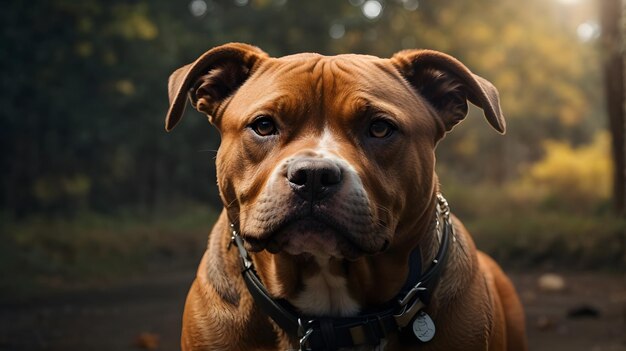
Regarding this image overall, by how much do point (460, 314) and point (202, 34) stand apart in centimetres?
1605

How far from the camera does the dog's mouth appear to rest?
3.24 m

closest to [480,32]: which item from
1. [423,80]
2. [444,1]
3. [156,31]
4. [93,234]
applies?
[444,1]

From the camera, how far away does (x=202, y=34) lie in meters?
19.0

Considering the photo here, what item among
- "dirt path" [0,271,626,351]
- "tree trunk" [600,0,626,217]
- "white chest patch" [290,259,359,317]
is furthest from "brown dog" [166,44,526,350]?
"tree trunk" [600,0,626,217]

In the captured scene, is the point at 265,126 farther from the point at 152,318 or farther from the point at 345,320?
the point at 152,318

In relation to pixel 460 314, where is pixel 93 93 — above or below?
below

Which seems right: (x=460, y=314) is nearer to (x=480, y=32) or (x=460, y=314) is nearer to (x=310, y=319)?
(x=310, y=319)

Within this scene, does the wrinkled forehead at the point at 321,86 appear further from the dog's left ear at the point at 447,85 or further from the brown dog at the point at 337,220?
the dog's left ear at the point at 447,85

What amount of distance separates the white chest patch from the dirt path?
3.77m

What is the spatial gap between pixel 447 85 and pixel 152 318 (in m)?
5.77

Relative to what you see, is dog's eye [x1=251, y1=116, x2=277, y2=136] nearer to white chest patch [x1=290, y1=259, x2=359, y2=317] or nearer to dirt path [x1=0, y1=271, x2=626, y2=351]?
white chest patch [x1=290, y1=259, x2=359, y2=317]

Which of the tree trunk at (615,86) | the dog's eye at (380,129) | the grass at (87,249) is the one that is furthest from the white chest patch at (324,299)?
the tree trunk at (615,86)

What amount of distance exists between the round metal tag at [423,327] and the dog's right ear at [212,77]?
1449 mm

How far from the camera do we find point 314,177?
3.13m
